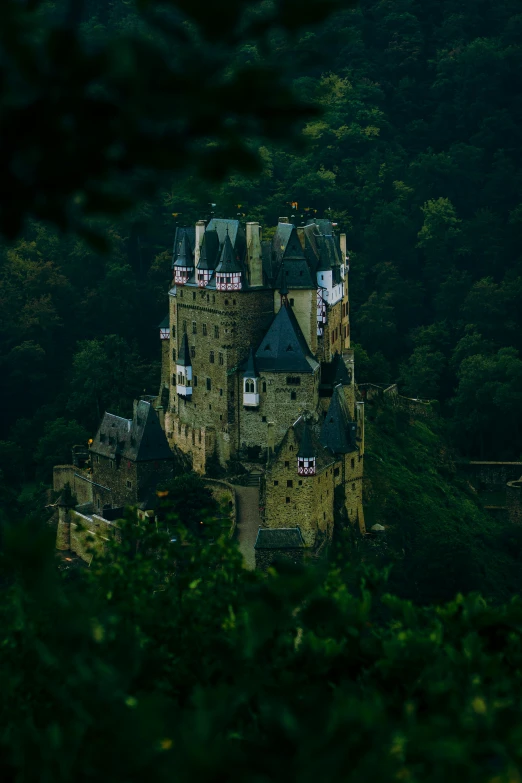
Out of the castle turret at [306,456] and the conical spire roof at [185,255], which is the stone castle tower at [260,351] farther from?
the castle turret at [306,456]

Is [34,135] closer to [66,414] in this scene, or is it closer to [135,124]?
[135,124]

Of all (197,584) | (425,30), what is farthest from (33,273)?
(197,584)

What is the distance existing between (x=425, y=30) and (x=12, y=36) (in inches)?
3904

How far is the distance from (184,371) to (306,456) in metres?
10.0

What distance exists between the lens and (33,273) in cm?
8925

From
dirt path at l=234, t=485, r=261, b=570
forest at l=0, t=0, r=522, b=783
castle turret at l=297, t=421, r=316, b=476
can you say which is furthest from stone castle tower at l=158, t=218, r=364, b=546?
forest at l=0, t=0, r=522, b=783

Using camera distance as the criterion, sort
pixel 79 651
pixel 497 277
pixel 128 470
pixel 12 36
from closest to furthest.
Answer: pixel 12 36 → pixel 79 651 → pixel 128 470 → pixel 497 277

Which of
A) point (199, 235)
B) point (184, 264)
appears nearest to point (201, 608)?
point (199, 235)

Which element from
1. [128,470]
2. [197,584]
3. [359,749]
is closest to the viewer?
[359,749]

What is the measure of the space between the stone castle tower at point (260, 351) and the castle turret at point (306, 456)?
246 centimetres

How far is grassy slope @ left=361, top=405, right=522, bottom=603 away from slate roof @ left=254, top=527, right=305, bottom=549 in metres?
3.56

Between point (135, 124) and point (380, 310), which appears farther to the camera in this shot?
point (380, 310)

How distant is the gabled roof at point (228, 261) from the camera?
60625mm

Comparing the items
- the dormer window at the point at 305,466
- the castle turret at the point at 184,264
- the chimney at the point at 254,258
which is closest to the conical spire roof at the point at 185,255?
the castle turret at the point at 184,264
